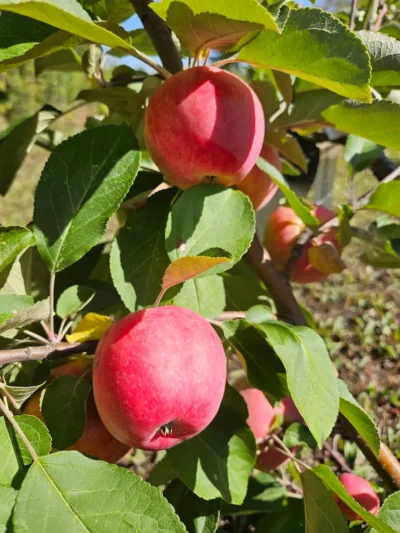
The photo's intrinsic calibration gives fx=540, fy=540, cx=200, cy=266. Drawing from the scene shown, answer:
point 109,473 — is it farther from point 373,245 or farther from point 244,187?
point 373,245

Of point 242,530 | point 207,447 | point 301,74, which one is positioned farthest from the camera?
point 242,530

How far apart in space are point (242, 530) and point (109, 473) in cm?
70

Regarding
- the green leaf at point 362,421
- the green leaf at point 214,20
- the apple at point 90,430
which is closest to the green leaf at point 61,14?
the green leaf at point 214,20

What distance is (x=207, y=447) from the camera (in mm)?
766

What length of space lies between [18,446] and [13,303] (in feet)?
0.55

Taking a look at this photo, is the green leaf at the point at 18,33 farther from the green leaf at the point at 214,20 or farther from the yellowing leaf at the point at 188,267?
the yellowing leaf at the point at 188,267

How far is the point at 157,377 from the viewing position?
0.56m

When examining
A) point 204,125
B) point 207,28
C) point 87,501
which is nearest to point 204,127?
point 204,125

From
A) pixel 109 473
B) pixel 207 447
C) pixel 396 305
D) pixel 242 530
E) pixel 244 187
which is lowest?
pixel 396 305

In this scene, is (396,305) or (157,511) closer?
(157,511)

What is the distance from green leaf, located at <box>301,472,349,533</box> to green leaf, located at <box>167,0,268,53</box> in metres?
0.61

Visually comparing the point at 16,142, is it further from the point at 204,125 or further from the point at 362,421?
the point at 362,421

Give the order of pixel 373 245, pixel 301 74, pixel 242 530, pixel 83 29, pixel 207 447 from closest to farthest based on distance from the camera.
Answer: pixel 83 29
pixel 301 74
pixel 207 447
pixel 373 245
pixel 242 530

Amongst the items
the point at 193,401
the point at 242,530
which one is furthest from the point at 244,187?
the point at 242,530
